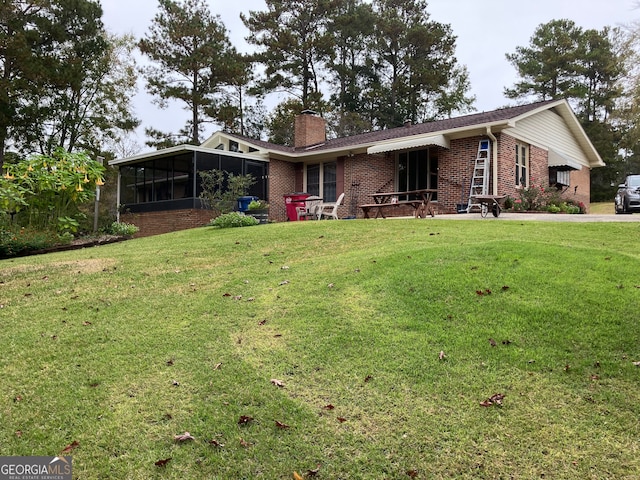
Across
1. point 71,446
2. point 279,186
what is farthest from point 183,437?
point 279,186

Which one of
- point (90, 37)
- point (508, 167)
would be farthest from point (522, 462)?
point (90, 37)

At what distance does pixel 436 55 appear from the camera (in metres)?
32.1

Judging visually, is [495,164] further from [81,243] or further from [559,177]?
[81,243]

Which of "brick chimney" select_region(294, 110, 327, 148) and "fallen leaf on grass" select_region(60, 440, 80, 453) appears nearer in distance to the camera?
"fallen leaf on grass" select_region(60, 440, 80, 453)

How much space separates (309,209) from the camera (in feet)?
49.9

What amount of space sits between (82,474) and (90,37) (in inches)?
1060

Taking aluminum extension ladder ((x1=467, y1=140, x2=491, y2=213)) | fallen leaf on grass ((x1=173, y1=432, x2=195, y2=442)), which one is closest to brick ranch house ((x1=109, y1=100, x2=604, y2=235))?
aluminum extension ladder ((x1=467, y1=140, x2=491, y2=213))

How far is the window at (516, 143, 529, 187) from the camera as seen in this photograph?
15.8 m

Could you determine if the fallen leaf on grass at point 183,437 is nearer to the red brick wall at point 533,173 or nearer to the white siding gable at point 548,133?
the red brick wall at point 533,173

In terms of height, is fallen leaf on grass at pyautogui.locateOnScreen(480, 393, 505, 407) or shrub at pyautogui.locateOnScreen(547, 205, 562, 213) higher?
shrub at pyautogui.locateOnScreen(547, 205, 562, 213)

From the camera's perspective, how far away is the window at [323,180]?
18469mm

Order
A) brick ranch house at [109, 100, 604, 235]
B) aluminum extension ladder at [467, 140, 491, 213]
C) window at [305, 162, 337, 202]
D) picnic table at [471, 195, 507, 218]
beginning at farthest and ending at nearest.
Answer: window at [305, 162, 337, 202] → brick ranch house at [109, 100, 604, 235] → aluminum extension ladder at [467, 140, 491, 213] → picnic table at [471, 195, 507, 218]

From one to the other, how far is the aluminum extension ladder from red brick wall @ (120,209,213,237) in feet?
29.1
